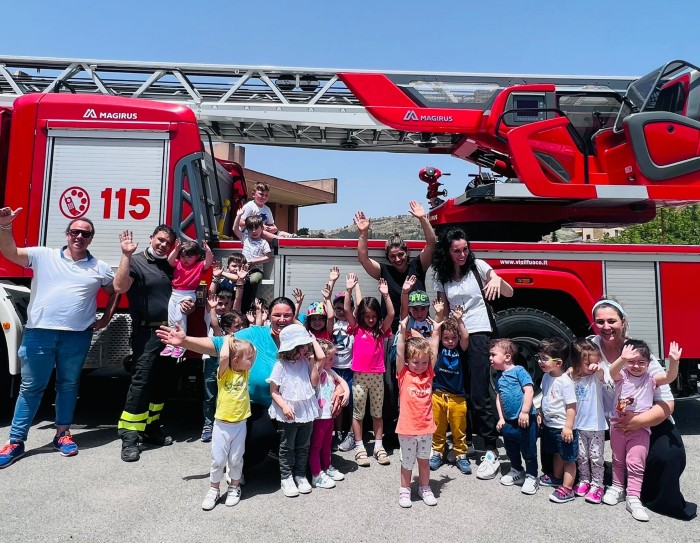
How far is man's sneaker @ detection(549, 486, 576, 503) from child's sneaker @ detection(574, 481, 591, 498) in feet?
0.14

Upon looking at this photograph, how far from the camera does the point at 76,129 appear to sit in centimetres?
429

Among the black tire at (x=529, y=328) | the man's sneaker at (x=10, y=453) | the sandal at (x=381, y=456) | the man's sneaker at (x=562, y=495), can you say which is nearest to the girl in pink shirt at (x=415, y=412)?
the sandal at (x=381, y=456)

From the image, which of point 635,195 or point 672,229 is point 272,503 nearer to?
point 635,195

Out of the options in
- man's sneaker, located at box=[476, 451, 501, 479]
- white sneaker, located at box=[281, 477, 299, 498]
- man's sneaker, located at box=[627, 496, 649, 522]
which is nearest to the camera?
man's sneaker, located at box=[627, 496, 649, 522]

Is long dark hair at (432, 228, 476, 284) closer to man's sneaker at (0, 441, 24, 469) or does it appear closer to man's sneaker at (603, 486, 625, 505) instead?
man's sneaker at (603, 486, 625, 505)

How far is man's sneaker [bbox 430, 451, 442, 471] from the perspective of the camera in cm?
361

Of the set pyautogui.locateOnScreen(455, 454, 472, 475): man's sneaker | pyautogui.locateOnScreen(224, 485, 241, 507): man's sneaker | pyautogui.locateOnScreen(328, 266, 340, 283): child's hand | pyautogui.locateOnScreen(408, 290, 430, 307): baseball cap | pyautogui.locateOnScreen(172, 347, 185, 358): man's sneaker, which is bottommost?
pyautogui.locateOnScreen(224, 485, 241, 507): man's sneaker

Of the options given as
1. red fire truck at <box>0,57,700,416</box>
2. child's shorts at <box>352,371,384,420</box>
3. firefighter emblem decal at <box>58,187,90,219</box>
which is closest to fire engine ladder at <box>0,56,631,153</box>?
red fire truck at <box>0,57,700,416</box>

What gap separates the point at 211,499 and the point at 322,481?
73cm

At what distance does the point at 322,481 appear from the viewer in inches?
128

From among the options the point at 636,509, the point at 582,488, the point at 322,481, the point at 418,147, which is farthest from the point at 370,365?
the point at 418,147

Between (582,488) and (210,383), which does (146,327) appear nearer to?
(210,383)

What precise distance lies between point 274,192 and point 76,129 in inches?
615

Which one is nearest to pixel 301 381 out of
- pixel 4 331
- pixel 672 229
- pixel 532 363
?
pixel 532 363
